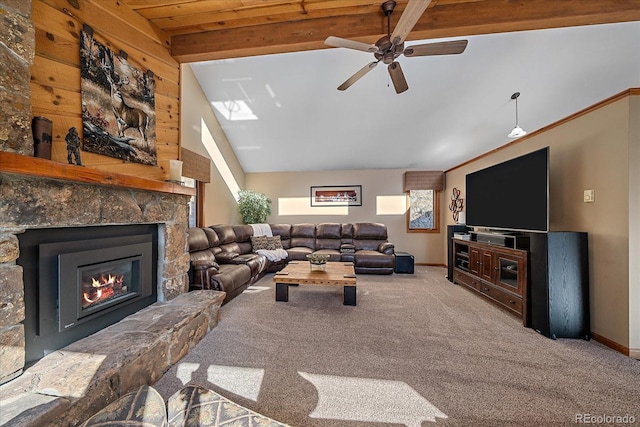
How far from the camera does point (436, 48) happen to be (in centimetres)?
221

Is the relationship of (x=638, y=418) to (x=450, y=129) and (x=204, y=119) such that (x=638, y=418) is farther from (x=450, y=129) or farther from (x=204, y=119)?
(x=204, y=119)

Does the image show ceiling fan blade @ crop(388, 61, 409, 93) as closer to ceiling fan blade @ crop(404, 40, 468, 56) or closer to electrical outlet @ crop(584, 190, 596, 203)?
ceiling fan blade @ crop(404, 40, 468, 56)

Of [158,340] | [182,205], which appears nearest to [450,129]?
[182,205]

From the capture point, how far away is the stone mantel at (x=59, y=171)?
3.66 ft

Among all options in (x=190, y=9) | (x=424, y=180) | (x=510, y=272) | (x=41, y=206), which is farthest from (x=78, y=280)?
(x=424, y=180)

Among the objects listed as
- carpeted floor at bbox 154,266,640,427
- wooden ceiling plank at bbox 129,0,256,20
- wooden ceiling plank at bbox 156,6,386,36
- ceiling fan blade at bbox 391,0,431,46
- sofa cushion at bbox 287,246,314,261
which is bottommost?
carpeted floor at bbox 154,266,640,427

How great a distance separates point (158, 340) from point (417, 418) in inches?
64.6

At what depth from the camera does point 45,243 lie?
4.69 ft

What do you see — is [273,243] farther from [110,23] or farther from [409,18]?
[409,18]

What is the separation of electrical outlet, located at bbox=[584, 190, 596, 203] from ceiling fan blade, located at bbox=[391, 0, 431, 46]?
7.29ft

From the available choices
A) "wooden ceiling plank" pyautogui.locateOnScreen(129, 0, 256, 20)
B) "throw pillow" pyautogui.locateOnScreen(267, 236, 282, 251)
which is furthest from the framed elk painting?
"throw pillow" pyautogui.locateOnScreen(267, 236, 282, 251)

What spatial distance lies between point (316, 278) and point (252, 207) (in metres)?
3.20

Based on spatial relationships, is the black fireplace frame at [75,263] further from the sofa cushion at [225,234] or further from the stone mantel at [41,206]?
the sofa cushion at [225,234]

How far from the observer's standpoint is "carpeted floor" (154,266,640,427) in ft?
4.69
